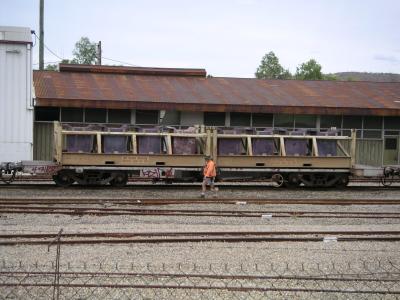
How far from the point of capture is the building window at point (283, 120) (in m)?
29.7

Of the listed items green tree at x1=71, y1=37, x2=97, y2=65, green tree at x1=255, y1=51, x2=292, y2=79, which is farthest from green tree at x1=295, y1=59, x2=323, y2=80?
green tree at x1=71, y1=37, x2=97, y2=65

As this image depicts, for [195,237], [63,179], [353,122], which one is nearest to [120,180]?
[63,179]

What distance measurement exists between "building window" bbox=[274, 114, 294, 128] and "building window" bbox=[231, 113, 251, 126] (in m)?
1.55

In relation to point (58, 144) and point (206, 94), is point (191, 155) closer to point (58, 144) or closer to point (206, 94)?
point (58, 144)

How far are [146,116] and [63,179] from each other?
875 centimetres

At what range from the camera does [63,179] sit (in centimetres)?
2061

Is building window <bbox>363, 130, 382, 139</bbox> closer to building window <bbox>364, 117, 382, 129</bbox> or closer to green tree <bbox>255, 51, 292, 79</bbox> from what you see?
building window <bbox>364, 117, 382, 129</bbox>

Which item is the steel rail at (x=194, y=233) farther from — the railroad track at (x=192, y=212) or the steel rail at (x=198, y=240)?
the railroad track at (x=192, y=212)

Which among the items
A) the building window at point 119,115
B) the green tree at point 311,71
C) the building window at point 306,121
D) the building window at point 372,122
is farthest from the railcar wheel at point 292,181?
the green tree at point 311,71

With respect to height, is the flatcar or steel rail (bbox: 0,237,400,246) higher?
the flatcar

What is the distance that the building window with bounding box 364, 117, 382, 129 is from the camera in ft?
100

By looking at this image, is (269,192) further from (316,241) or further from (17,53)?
(17,53)

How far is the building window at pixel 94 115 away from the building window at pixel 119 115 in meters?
0.35

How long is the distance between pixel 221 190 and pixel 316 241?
393 inches
